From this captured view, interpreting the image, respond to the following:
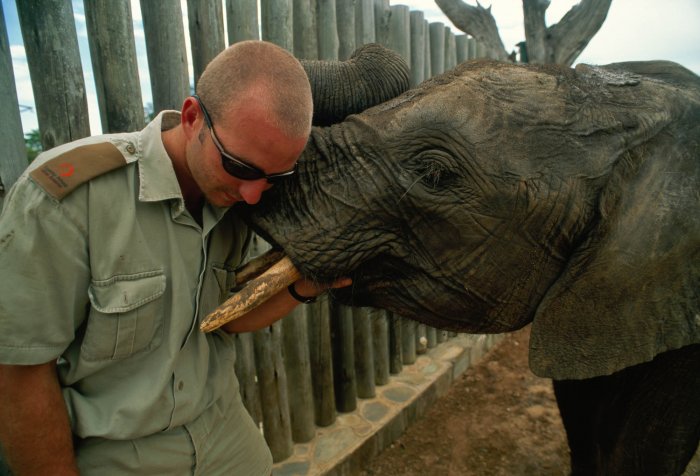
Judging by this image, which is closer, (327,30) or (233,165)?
(233,165)

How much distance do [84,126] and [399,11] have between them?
339 cm

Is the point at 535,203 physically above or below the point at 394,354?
above

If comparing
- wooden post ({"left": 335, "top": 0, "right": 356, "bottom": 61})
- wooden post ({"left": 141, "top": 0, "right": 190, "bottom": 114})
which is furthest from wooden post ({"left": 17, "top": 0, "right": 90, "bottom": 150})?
wooden post ({"left": 335, "top": 0, "right": 356, "bottom": 61})

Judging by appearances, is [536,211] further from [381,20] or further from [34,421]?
[381,20]

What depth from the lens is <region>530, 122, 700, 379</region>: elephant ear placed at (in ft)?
6.51

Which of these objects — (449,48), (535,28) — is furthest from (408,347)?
(535,28)

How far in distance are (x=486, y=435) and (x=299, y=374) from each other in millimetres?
2016

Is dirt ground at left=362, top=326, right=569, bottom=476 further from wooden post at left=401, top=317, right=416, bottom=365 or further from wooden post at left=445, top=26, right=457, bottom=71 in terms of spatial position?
wooden post at left=445, top=26, right=457, bottom=71

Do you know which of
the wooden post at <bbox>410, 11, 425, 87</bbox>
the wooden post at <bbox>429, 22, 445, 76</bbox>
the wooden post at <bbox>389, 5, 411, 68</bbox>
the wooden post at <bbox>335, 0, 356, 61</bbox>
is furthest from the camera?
the wooden post at <bbox>429, 22, 445, 76</bbox>

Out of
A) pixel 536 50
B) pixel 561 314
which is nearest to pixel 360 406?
pixel 561 314

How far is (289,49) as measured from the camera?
3.51 metres

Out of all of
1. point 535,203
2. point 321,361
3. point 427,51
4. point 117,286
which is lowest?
point 321,361

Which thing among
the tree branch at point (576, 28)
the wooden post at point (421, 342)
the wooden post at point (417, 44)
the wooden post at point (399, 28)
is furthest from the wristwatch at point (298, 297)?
the tree branch at point (576, 28)

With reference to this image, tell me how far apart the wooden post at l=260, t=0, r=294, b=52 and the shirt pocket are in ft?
7.30
